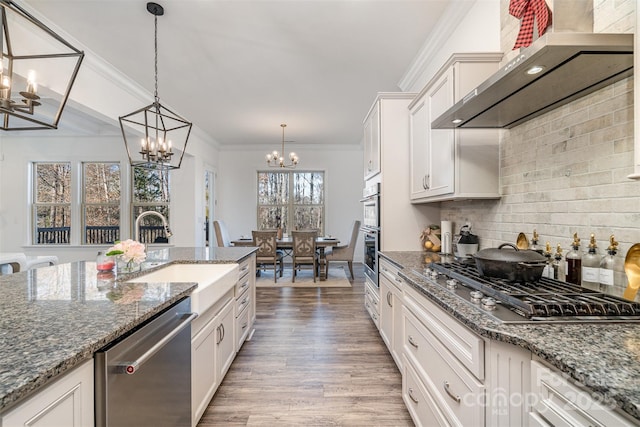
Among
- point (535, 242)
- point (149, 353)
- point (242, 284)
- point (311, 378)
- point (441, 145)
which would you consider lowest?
point (311, 378)

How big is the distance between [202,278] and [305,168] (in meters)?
5.40

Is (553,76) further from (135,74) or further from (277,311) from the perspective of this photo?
(135,74)

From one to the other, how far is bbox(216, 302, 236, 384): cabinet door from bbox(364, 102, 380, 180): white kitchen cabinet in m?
1.90

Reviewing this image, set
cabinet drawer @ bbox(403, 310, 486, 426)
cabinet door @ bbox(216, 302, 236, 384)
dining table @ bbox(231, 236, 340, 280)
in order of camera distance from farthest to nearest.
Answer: dining table @ bbox(231, 236, 340, 280) < cabinet door @ bbox(216, 302, 236, 384) < cabinet drawer @ bbox(403, 310, 486, 426)

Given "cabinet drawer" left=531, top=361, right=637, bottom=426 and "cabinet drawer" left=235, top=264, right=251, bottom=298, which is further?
"cabinet drawer" left=235, top=264, right=251, bottom=298

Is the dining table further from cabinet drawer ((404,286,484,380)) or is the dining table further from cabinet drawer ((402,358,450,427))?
cabinet drawer ((404,286,484,380))

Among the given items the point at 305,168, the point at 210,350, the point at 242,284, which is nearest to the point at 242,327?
the point at 242,284

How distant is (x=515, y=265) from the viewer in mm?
1281

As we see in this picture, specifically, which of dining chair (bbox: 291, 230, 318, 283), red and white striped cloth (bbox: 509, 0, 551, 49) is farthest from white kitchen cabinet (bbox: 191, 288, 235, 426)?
dining chair (bbox: 291, 230, 318, 283)

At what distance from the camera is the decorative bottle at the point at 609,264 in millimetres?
1154

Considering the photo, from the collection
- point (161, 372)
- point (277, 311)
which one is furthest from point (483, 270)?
point (277, 311)

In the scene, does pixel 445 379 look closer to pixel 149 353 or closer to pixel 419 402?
pixel 419 402

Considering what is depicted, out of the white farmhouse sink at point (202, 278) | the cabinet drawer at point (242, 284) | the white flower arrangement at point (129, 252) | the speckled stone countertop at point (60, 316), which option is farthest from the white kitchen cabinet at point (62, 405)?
the cabinet drawer at point (242, 284)

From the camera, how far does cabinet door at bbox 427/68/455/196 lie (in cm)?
194
